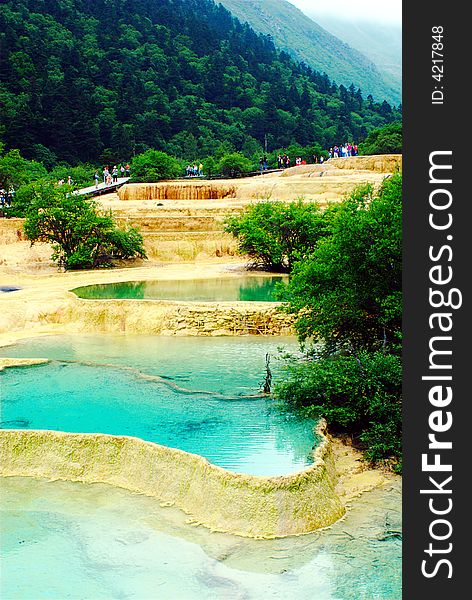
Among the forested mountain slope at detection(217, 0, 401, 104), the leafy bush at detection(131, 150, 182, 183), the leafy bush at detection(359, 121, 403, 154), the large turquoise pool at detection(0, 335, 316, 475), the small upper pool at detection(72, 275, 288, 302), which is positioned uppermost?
the forested mountain slope at detection(217, 0, 401, 104)

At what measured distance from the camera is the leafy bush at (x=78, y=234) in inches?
1061

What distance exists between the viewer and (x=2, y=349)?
677 inches

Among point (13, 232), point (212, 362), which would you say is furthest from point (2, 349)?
point (13, 232)

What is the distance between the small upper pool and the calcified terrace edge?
343 inches

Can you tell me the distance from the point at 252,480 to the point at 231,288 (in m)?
12.7

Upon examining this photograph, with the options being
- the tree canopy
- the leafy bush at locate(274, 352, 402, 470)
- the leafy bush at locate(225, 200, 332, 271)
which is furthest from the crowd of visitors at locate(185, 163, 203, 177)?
the leafy bush at locate(274, 352, 402, 470)

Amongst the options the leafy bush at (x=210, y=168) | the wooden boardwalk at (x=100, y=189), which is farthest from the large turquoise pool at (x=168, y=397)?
the leafy bush at (x=210, y=168)

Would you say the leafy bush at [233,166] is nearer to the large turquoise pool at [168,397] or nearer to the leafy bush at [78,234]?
the leafy bush at [78,234]

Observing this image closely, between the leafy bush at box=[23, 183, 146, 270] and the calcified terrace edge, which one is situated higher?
the leafy bush at box=[23, 183, 146, 270]

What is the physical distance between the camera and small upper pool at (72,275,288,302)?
67.8 feet

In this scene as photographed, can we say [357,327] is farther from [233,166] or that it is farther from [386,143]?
[386,143]

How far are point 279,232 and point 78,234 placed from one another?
6.25 m

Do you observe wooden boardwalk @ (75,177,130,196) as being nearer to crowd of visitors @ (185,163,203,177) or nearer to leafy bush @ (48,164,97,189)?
leafy bush @ (48,164,97,189)

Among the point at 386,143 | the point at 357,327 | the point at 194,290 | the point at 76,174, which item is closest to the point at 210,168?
the point at 76,174
